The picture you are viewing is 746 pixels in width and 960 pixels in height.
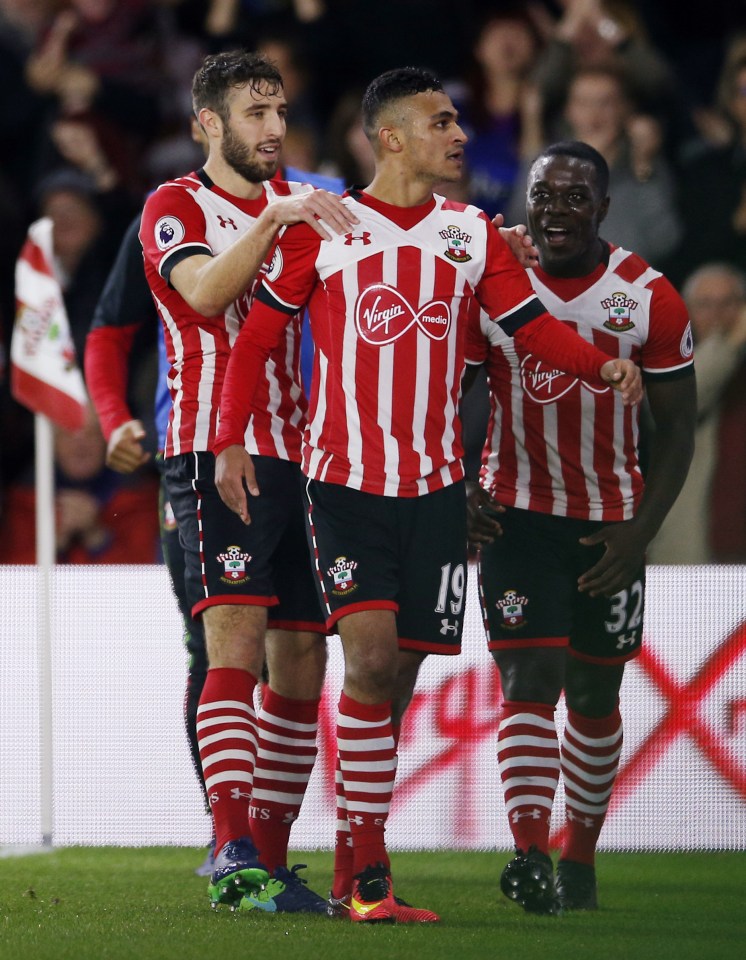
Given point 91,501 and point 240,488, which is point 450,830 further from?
point 91,501

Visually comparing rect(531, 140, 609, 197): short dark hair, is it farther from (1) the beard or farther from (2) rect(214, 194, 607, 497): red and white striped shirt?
(1) the beard

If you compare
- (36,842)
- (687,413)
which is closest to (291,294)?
(687,413)

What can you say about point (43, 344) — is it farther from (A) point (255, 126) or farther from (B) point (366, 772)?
(B) point (366, 772)

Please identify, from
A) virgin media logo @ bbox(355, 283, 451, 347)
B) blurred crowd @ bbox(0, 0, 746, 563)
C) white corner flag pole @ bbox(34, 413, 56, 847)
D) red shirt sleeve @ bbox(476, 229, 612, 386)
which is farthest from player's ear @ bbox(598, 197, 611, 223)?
blurred crowd @ bbox(0, 0, 746, 563)

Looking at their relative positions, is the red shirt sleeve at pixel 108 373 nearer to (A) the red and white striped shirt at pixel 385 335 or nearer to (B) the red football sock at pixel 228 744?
(A) the red and white striped shirt at pixel 385 335

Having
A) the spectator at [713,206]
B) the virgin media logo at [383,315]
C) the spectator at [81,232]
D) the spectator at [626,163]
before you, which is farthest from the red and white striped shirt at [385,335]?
the spectator at [81,232]

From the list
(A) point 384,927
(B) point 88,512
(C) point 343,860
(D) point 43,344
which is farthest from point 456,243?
(B) point 88,512

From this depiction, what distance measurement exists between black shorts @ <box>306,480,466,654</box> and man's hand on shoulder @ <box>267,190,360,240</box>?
664 mm

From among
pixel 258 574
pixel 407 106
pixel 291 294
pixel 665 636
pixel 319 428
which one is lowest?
pixel 665 636

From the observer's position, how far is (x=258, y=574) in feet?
13.9

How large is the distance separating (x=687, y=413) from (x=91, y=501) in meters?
4.03

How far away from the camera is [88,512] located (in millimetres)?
7828

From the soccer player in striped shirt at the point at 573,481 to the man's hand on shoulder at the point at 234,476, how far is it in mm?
758

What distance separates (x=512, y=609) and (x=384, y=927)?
101 cm
